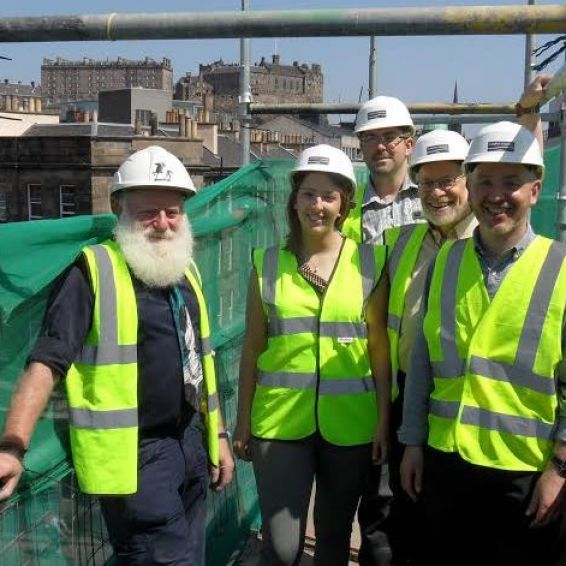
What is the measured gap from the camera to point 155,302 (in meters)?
2.66

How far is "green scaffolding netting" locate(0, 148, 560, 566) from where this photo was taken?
7.90ft

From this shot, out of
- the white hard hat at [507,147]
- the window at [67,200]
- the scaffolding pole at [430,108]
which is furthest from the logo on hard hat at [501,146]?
the window at [67,200]

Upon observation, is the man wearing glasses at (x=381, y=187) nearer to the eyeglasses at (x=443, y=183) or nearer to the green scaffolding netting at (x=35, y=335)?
the eyeglasses at (x=443, y=183)

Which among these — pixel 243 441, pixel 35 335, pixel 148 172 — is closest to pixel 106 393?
pixel 35 335

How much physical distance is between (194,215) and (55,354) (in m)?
1.25

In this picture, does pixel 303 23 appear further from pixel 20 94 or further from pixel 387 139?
pixel 20 94

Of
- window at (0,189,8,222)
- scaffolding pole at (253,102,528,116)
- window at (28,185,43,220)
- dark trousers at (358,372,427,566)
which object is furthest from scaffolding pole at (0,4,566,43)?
window at (0,189,8,222)

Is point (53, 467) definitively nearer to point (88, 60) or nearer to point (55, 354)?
point (55, 354)

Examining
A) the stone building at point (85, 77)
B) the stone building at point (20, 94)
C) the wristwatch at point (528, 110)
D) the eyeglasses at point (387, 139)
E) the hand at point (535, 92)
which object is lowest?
the eyeglasses at point (387, 139)

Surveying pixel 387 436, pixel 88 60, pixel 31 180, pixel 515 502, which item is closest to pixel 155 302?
pixel 387 436

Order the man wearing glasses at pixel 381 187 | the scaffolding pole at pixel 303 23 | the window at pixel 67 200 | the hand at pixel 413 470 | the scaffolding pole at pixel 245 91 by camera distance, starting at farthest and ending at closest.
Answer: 1. the window at pixel 67 200
2. the scaffolding pole at pixel 245 91
3. the man wearing glasses at pixel 381 187
4. the hand at pixel 413 470
5. the scaffolding pole at pixel 303 23

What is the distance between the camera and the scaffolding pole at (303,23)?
2045mm

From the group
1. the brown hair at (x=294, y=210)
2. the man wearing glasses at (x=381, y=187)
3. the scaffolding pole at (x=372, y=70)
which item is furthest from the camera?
the scaffolding pole at (x=372, y=70)

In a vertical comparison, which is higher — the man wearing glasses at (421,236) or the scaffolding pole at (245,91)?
the scaffolding pole at (245,91)
